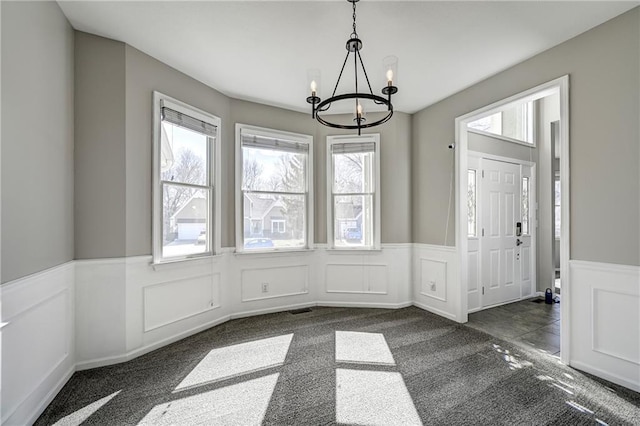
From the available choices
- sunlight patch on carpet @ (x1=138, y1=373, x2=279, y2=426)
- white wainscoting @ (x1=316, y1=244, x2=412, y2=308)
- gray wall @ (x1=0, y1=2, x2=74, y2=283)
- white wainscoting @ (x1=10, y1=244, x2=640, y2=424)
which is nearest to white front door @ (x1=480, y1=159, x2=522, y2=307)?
white wainscoting @ (x1=10, y1=244, x2=640, y2=424)

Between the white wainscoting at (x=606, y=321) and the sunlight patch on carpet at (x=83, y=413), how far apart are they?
3633 mm

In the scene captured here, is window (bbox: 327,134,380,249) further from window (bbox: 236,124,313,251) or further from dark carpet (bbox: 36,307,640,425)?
dark carpet (bbox: 36,307,640,425)

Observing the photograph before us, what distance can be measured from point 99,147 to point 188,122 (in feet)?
2.93

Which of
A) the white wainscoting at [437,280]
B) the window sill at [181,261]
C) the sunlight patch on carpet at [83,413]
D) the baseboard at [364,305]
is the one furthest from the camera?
the baseboard at [364,305]

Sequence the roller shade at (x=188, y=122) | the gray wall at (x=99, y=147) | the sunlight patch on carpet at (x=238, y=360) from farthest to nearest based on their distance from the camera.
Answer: the roller shade at (x=188, y=122) < the gray wall at (x=99, y=147) < the sunlight patch on carpet at (x=238, y=360)

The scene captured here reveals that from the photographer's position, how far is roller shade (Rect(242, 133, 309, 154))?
389 centimetres

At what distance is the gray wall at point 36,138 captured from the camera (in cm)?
169

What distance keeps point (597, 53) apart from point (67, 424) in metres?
4.59

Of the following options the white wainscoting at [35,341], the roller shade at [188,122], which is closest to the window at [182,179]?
the roller shade at [188,122]

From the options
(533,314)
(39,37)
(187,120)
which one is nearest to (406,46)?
(187,120)

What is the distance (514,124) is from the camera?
471 cm

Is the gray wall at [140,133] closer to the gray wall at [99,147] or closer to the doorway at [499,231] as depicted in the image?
the gray wall at [99,147]

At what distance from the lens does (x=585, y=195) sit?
2.49 metres

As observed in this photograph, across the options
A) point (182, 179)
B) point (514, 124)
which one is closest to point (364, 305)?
point (182, 179)
